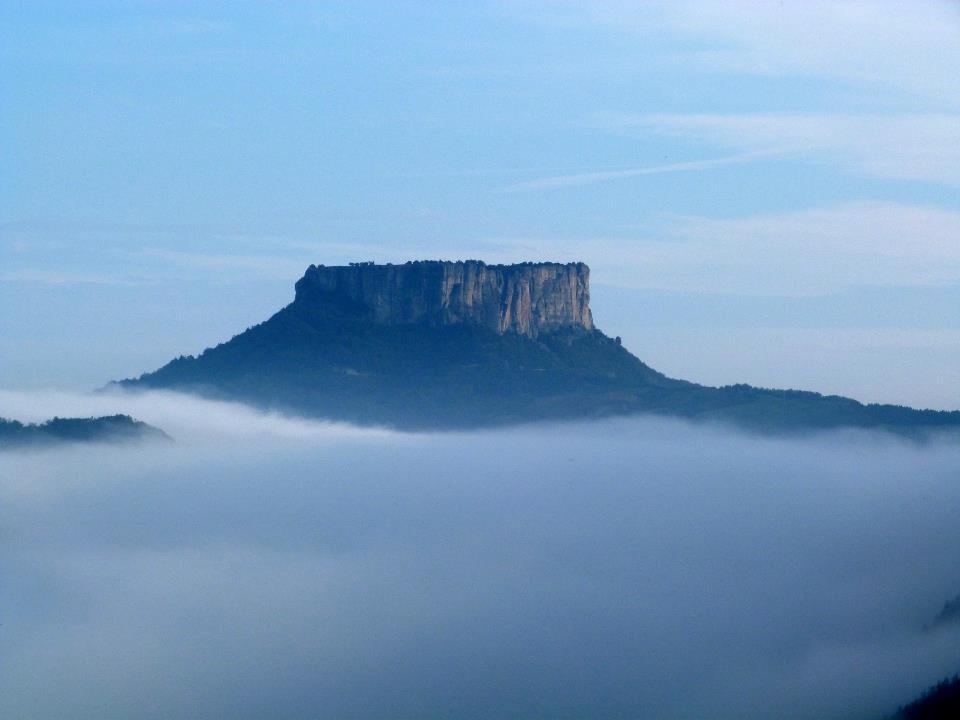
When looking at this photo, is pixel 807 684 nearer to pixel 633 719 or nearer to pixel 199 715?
pixel 633 719

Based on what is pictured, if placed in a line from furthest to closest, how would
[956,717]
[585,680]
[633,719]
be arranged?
[585,680] → [633,719] → [956,717]

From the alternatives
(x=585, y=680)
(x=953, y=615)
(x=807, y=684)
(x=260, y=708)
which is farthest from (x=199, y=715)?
(x=953, y=615)

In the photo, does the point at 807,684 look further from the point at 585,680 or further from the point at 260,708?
the point at 260,708

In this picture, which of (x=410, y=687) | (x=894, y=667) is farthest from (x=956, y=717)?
(x=410, y=687)

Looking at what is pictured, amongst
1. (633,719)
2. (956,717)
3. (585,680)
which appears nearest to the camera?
(956,717)

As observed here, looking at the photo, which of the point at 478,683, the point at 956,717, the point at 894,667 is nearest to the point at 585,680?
the point at 478,683

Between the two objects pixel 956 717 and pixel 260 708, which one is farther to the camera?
Result: pixel 260 708

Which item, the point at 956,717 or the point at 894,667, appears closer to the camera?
the point at 956,717

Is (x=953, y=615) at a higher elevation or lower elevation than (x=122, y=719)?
higher

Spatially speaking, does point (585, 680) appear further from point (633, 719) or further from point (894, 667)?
point (894, 667)
